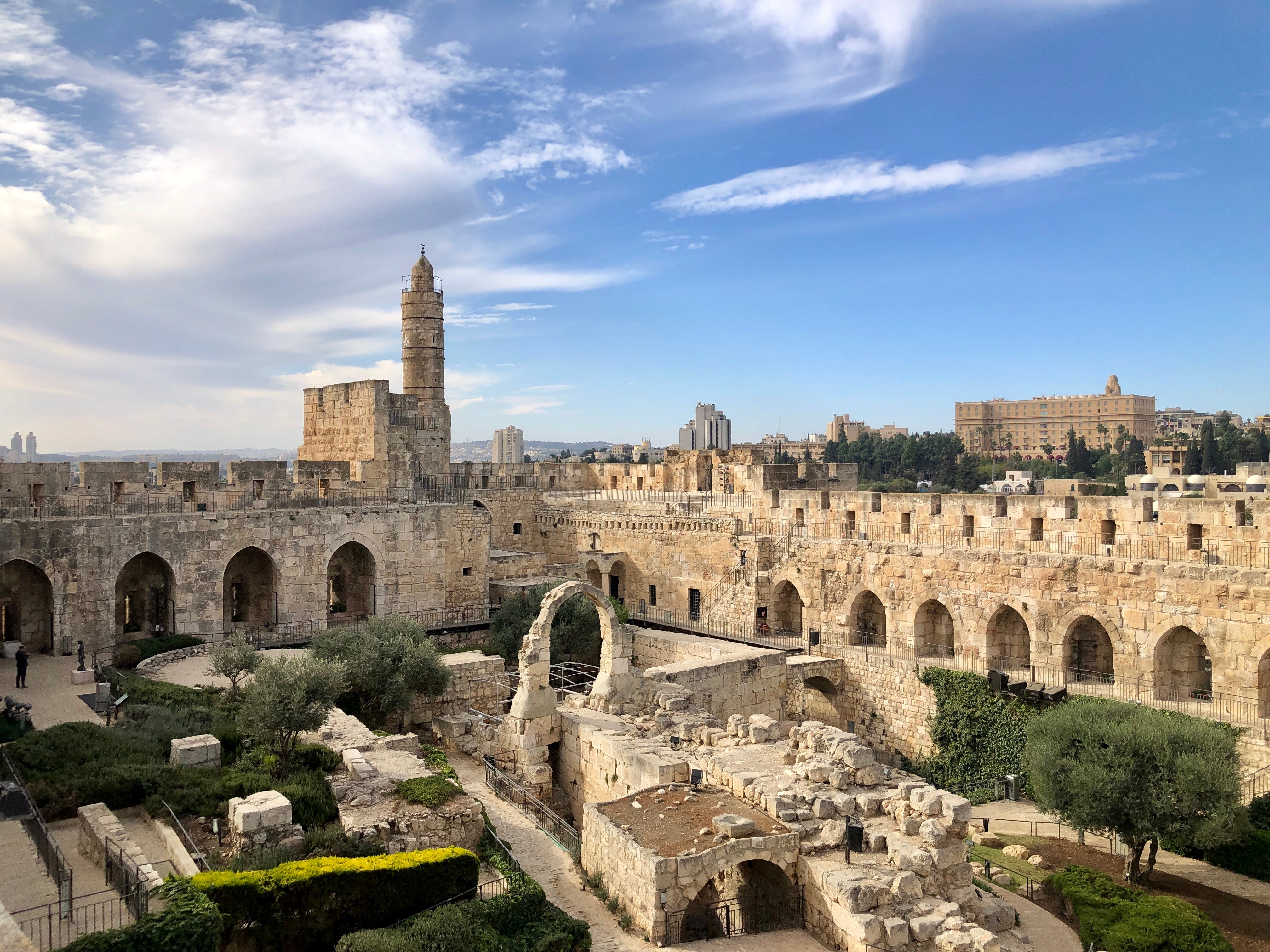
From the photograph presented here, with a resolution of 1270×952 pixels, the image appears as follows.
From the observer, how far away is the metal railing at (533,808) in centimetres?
1272

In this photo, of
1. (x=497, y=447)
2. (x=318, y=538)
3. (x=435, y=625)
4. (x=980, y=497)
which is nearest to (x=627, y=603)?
(x=435, y=625)

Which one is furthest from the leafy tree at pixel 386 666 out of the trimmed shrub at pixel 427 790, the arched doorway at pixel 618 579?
the arched doorway at pixel 618 579

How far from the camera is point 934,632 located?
20.7 meters

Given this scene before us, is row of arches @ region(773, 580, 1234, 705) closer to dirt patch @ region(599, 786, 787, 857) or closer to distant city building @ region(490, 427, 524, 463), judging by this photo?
dirt patch @ region(599, 786, 787, 857)

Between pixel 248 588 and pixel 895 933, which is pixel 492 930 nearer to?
pixel 895 933

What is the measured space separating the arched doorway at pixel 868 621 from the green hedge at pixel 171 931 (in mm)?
16367

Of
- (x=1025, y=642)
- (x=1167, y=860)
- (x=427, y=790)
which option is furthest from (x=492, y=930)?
(x=1025, y=642)

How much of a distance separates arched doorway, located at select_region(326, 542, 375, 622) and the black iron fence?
1328 centimetres

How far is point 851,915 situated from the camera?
31.3ft

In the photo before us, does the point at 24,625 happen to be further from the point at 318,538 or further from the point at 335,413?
the point at 335,413

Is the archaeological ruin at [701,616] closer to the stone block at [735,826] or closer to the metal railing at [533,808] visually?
the stone block at [735,826]

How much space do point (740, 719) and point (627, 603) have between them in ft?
41.6

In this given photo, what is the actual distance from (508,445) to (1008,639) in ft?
432

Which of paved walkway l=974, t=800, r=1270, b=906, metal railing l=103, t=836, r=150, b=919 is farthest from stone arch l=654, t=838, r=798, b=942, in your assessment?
paved walkway l=974, t=800, r=1270, b=906
